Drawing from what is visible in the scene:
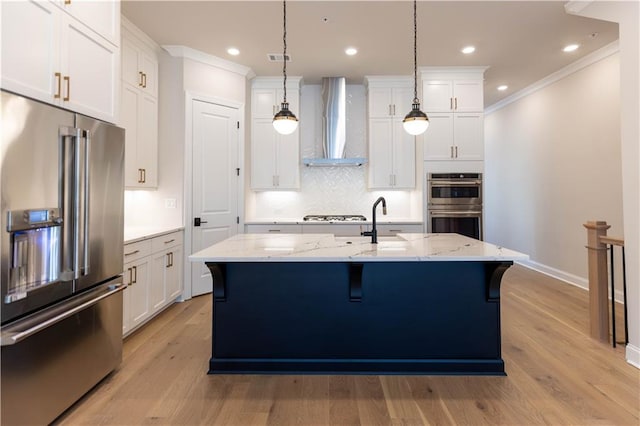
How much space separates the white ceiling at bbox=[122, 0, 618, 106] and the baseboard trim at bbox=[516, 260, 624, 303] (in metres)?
2.91

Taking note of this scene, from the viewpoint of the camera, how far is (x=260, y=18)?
3326mm

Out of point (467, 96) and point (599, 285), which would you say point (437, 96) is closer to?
point (467, 96)

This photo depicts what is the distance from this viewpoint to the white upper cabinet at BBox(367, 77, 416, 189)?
4820 mm

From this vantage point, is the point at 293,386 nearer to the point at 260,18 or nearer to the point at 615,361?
the point at 615,361

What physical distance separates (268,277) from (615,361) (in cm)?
272

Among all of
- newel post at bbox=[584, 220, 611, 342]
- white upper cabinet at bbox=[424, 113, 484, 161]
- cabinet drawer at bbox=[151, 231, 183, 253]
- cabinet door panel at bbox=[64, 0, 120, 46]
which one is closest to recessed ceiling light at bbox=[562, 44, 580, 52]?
white upper cabinet at bbox=[424, 113, 484, 161]

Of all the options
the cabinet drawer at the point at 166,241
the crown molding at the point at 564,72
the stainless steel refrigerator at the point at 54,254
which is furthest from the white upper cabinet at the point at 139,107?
the crown molding at the point at 564,72

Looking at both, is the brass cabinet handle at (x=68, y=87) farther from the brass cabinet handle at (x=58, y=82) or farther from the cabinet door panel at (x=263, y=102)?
the cabinet door panel at (x=263, y=102)

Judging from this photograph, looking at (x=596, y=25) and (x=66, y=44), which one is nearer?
(x=66, y=44)

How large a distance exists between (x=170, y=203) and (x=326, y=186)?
2302 mm

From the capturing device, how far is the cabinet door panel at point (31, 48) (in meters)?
1.56

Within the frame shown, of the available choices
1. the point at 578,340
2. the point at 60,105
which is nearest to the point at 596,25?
the point at 578,340

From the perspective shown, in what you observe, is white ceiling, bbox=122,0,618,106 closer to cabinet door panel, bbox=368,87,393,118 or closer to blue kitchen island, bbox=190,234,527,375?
cabinet door panel, bbox=368,87,393,118

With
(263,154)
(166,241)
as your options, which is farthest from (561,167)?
(166,241)
